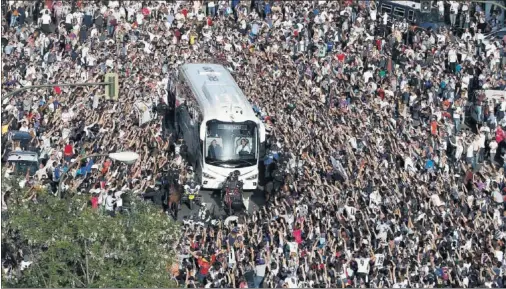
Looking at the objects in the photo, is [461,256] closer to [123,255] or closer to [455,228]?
[455,228]

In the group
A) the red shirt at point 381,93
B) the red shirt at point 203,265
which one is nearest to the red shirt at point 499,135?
the red shirt at point 381,93

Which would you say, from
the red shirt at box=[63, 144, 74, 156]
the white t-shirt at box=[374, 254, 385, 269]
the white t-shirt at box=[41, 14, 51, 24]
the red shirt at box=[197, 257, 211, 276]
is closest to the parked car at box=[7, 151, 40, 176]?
the red shirt at box=[63, 144, 74, 156]

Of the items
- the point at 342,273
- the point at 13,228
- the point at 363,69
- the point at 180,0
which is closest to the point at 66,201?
the point at 13,228

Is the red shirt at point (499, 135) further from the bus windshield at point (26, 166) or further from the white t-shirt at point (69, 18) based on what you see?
the white t-shirt at point (69, 18)

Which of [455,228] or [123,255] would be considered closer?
[123,255]

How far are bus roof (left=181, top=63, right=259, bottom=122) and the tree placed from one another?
1544 centimetres

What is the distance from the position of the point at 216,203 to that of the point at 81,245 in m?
16.7

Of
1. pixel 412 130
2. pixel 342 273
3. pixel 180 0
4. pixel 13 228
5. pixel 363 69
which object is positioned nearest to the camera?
pixel 13 228

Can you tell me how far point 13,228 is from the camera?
54.7 m

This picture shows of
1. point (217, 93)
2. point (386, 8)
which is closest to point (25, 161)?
point (217, 93)

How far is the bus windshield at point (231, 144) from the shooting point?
71.2 m

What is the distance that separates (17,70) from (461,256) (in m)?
24.6

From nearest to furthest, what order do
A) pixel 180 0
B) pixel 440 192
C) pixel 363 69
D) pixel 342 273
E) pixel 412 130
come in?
pixel 342 273 < pixel 440 192 < pixel 412 130 < pixel 363 69 < pixel 180 0

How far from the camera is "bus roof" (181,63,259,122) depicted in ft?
234
